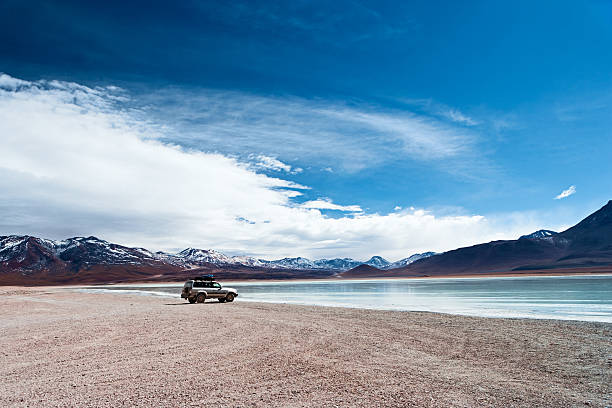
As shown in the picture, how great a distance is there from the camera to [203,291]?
1378 inches

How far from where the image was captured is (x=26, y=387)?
8797 millimetres

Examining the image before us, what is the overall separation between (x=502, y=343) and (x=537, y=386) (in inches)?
223

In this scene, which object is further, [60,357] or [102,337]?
[102,337]

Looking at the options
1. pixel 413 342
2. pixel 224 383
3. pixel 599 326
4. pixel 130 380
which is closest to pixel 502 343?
pixel 413 342

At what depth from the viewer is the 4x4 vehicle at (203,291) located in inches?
1357

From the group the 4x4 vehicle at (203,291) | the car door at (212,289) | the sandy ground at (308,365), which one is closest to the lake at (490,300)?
the 4x4 vehicle at (203,291)

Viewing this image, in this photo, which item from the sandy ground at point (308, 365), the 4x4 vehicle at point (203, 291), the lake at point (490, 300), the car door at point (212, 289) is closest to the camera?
the sandy ground at point (308, 365)

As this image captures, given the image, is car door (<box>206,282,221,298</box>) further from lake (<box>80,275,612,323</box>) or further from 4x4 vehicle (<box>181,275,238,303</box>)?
lake (<box>80,275,612,323</box>)

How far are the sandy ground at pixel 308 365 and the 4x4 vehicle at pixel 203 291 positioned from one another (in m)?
16.0

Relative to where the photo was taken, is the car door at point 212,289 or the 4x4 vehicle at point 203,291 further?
the car door at point 212,289

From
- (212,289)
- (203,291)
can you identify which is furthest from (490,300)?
(203,291)

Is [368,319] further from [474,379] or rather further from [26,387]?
[26,387]

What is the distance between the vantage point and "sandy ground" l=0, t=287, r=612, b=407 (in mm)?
8102

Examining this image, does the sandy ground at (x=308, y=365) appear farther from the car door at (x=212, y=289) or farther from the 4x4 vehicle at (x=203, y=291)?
the car door at (x=212, y=289)
